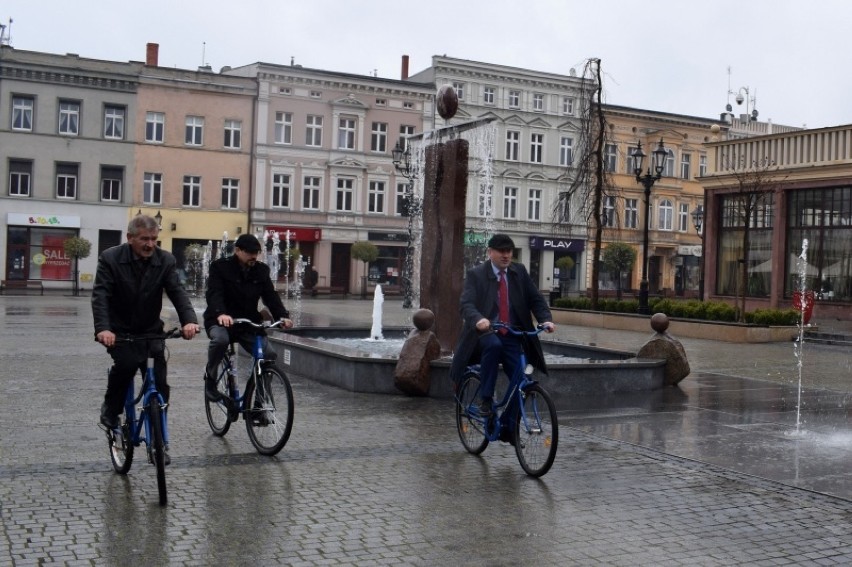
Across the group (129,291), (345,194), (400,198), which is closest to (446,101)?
(129,291)

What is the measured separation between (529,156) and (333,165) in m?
12.6

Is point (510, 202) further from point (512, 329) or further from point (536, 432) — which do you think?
point (536, 432)

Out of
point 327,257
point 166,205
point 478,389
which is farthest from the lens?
point 327,257

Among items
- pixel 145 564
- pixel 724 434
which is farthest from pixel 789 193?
pixel 145 564

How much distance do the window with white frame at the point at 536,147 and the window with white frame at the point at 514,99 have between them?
2.05 metres

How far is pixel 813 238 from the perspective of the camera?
27.0 m

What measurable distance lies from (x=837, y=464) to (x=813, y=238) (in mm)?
19982

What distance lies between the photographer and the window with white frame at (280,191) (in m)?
52.9

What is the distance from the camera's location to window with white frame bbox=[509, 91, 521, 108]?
58.8 metres

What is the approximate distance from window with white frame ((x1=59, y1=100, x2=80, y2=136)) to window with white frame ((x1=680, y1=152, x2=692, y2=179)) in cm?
3588

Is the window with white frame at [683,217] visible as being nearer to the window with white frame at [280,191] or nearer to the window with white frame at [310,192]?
the window with white frame at [310,192]

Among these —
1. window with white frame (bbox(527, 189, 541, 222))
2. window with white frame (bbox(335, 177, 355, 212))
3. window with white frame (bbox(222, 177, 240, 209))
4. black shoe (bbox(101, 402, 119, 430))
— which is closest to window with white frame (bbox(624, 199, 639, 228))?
window with white frame (bbox(527, 189, 541, 222))

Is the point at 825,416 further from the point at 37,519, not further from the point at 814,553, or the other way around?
the point at 37,519

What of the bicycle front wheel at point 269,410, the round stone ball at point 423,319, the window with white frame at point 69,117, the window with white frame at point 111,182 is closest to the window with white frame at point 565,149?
the window with white frame at point 111,182
